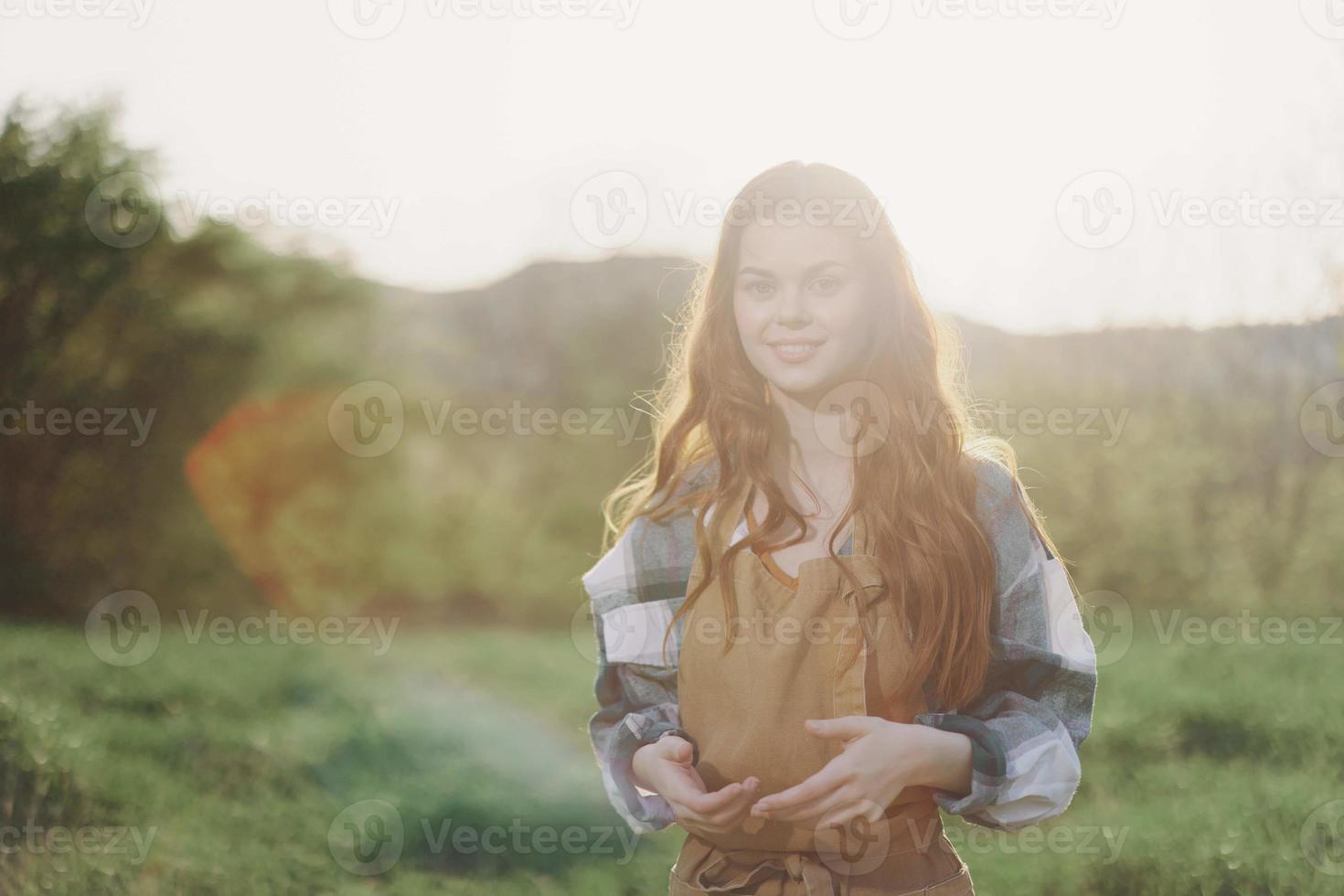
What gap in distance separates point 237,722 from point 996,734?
5411 mm

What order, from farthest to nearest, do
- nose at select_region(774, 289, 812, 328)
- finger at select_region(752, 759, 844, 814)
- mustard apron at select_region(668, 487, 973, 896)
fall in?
nose at select_region(774, 289, 812, 328) → mustard apron at select_region(668, 487, 973, 896) → finger at select_region(752, 759, 844, 814)

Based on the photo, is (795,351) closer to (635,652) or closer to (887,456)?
(887,456)

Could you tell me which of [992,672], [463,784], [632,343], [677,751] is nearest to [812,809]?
[677,751]

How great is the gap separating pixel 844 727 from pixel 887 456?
1.85 ft

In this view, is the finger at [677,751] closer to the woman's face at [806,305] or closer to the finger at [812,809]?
the finger at [812,809]

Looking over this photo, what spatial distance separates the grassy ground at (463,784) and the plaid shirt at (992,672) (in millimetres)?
2345

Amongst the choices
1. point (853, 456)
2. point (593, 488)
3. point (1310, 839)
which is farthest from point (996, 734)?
point (593, 488)

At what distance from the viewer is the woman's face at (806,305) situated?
1971 millimetres

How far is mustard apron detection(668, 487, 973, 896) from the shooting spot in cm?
180

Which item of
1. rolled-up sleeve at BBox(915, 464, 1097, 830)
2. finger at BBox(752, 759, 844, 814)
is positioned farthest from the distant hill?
finger at BBox(752, 759, 844, 814)

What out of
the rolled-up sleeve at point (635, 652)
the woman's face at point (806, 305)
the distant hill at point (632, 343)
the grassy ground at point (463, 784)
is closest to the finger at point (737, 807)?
the rolled-up sleeve at point (635, 652)

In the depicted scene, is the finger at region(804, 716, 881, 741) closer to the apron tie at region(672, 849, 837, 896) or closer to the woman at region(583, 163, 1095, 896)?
the woman at region(583, 163, 1095, 896)

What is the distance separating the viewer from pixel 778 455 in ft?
6.98

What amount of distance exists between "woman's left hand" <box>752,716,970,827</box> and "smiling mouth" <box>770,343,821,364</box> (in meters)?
0.67
